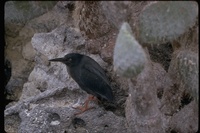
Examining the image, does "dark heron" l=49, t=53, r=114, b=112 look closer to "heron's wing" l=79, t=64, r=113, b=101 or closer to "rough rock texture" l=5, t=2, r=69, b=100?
"heron's wing" l=79, t=64, r=113, b=101

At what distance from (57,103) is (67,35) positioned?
52 cm

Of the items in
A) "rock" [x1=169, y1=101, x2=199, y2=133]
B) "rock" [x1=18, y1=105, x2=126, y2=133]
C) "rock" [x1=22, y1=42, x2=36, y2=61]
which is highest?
"rock" [x1=169, y1=101, x2=199, y2=133]

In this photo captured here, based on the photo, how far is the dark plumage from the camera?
3293 millimetres

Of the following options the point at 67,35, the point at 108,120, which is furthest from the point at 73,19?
the point at 108,120

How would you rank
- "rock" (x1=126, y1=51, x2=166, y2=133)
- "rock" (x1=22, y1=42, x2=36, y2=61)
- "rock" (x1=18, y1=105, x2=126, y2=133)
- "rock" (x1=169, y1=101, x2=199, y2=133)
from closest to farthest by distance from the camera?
"rock" (x1=126, y1=51, x2=166, y2=133) < "rock" (x1=169, y1=101, x2=199, y2=133) < "rock" (x1=18, y1=105, x2=126, y2=133) < "rock" (x1=22, y1=42, x2=36, y2=61)

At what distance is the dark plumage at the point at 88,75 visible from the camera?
3.29 m

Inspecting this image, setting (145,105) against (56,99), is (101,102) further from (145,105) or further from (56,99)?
(145,105)

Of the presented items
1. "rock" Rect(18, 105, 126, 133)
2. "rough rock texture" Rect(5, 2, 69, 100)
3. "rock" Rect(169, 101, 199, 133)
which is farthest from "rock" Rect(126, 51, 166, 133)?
"rough rock texture" Rect(5, 2, 69, 100)

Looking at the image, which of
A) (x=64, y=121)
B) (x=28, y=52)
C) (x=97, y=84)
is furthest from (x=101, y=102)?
(x=28, y=52)

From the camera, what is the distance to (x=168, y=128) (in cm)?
311

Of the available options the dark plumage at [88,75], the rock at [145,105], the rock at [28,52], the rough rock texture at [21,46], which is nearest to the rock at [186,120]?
the rock at [145,105]

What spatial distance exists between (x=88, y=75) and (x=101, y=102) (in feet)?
0.71

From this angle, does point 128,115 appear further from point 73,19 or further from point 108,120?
point 73,19

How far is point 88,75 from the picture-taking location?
10.9 ft
